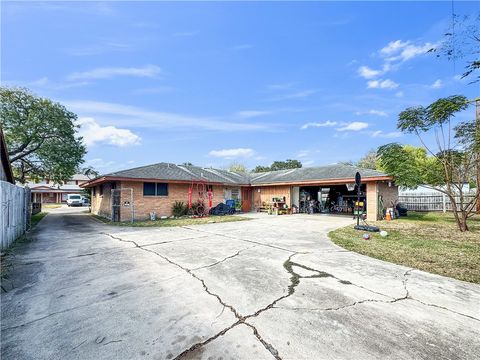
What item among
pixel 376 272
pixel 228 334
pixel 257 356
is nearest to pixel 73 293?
pixel 228 334

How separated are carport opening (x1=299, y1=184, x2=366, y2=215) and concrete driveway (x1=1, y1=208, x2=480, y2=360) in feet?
46.1

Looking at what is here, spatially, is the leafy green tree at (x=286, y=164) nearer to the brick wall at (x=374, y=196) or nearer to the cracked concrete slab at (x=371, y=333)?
the brick wall at (x=374, y=196)

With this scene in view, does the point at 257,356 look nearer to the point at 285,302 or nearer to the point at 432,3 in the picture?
the point at 285,302

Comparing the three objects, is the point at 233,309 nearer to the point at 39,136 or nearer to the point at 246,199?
the point at 246,199

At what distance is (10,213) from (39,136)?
16574mm

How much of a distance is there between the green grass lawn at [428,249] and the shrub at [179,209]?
414 inches

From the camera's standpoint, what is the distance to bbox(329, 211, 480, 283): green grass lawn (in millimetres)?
5086

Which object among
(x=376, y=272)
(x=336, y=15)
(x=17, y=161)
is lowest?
(x=376, y=272)

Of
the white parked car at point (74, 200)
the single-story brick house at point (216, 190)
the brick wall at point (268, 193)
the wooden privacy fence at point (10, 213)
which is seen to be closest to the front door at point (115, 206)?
the single-story brick house at point (216, 190)

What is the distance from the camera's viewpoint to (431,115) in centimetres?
1011

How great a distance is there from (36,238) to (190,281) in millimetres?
7854

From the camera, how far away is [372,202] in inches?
563

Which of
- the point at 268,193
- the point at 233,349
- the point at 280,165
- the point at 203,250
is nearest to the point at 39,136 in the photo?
the point at 268,193

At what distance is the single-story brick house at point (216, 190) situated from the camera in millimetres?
14164
